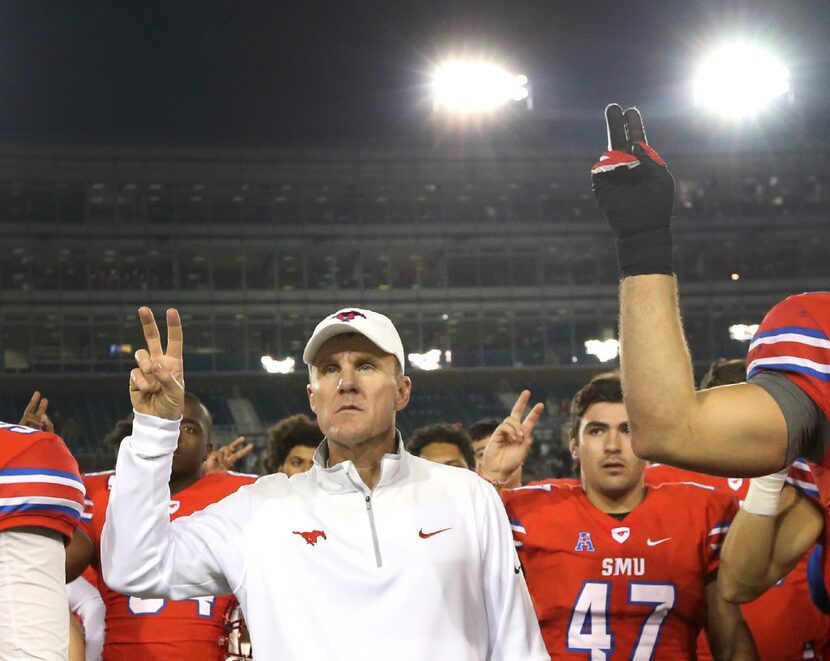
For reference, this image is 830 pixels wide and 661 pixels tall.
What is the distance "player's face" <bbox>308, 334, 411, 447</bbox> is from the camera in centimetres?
319

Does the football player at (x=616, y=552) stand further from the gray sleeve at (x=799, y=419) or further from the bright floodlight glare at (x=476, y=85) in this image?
the bright floodlight glare at (x=476, y=85)

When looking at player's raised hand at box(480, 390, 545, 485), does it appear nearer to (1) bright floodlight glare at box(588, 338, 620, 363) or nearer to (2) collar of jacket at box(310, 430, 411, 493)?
(2) collar of jacket at box(310, 430, 411, 493)

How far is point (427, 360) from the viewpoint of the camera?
1417 inches

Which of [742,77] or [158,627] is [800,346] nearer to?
[158,627]

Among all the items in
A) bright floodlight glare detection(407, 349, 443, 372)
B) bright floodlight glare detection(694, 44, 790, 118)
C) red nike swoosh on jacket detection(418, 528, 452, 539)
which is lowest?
red nike swoosh on jacket detection(418, 528, 452, 539)

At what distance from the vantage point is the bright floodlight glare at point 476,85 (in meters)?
34.2

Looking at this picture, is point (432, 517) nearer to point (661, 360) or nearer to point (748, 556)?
point (748, 556)

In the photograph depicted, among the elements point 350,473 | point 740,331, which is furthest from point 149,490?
point 740,331

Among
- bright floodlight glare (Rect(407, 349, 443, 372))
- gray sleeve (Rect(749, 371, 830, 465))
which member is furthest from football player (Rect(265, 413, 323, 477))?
bright floodlight glare (Rect(407, 349, 443, 372))

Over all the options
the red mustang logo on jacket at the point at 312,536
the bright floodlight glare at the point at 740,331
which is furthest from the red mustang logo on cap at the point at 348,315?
the bright floodlight glare at the point at 740,331

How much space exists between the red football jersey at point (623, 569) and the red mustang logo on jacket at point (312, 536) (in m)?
1.32

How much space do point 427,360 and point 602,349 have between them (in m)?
5.89

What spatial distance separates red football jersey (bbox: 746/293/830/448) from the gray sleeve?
0.7 inches

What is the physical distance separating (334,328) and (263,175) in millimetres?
34904
